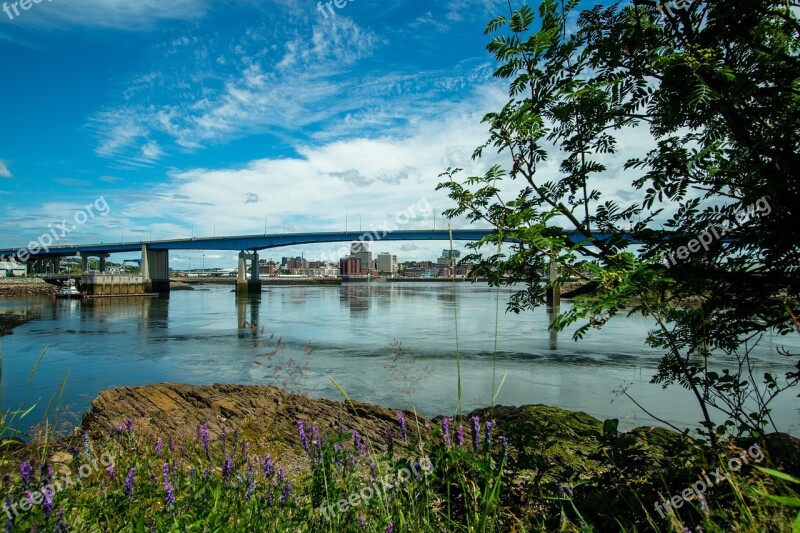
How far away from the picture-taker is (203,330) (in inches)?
1086

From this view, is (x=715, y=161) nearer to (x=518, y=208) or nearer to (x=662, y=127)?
(x=662, y=127)

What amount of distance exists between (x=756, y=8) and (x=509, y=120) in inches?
66.6

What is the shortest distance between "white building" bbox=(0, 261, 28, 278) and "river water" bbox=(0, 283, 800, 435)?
110 meters

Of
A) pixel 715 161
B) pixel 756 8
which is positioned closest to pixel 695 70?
pixel 756 8

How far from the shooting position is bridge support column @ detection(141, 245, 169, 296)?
249ft

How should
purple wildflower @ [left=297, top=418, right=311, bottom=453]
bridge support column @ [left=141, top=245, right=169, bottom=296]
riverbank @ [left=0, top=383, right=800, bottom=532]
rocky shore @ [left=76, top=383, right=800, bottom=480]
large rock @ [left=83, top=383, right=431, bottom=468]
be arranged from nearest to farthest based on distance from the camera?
riverbank @ [left=0, top=383, right=800, bottom=532] → purple wildflower @ [left=297, top=418, right=311, bottom=453] → rocky shore @ [left=76, top=383, right=800, bottom=480] → large rock @ [left=83, top=383, right=431, bottom=468] → bridge support column @ [left=141, top=245, right=169, bottom=296]

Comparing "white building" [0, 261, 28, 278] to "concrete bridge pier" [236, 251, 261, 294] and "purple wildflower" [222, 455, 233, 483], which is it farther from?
"purple wildflower" [222, 455, 233, 483]

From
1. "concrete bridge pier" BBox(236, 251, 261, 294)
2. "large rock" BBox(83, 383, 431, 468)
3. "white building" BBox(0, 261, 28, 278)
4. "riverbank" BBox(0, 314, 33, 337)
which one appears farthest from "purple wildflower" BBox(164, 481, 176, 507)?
"white building" BBox(0, 261, 28, 278)

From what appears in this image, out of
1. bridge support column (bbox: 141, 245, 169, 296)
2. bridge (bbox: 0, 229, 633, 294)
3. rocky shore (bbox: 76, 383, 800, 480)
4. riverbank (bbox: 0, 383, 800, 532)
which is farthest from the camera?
bridge support column (bbox: 141, 245, 169, 296)

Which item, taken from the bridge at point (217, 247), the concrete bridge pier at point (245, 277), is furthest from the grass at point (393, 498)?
the concrete bridge pier at point (245, 277)
